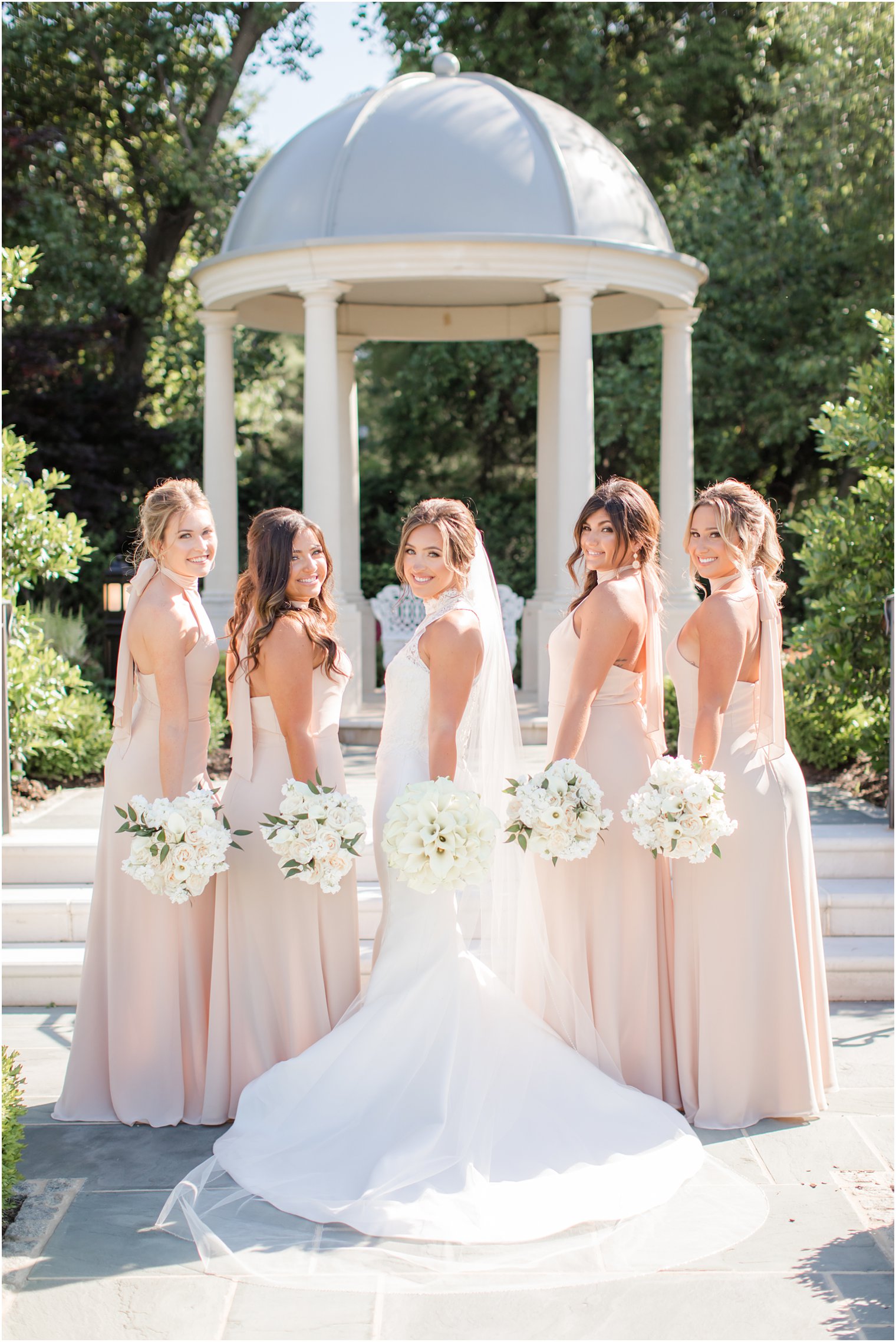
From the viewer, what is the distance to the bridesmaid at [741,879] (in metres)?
4.64

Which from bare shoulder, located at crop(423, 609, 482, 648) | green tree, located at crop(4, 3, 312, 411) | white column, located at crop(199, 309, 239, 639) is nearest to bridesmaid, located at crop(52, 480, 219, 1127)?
bare shoulder, located at crop(423, 609, 482, 648)

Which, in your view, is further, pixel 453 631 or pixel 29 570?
pixel 29 570

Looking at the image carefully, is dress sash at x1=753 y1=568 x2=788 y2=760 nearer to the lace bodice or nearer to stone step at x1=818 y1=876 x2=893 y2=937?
the lace bodice

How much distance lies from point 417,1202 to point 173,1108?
1382mm

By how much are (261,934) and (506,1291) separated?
1.73m

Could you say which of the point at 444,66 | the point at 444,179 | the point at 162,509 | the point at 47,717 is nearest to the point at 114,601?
the point at 47,717

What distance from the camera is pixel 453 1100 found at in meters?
4.18

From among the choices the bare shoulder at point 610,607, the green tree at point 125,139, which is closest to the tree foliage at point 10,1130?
the bare shoulder at point 610,607

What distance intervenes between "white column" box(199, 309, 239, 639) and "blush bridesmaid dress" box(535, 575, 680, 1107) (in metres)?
7.23

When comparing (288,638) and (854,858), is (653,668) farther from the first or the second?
(854,858)

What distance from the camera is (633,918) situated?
4.77 m

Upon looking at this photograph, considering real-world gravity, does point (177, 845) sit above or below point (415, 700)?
below

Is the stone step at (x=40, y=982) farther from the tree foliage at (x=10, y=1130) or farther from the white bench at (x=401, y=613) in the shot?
the white bench at (x=401, y=613)

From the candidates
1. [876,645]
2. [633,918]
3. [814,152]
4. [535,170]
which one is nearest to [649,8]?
[814,152]
